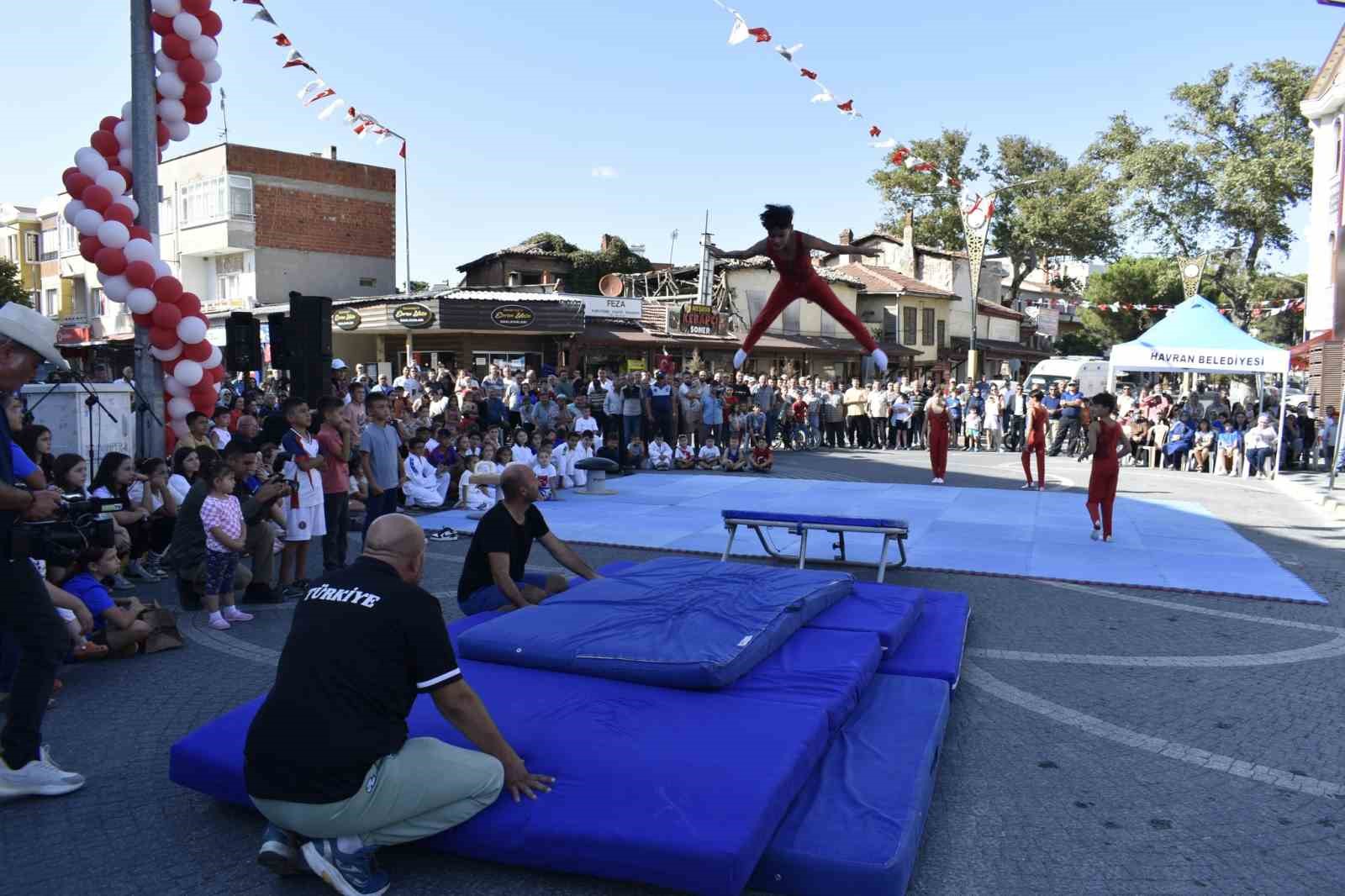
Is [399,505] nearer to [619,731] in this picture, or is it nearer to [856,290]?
[619,731]

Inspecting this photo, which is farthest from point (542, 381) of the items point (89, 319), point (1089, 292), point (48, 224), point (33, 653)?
point (1089, 292)

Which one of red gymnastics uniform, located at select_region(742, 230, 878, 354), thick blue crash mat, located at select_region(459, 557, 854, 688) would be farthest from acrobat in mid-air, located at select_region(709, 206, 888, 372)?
thick blue crash mat, located at select_region(459, 557, 854, 688)

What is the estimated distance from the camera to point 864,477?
669 inches

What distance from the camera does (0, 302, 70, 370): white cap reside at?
3619 millimetres

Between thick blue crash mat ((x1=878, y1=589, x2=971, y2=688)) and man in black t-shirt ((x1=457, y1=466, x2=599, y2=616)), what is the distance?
2190 mm

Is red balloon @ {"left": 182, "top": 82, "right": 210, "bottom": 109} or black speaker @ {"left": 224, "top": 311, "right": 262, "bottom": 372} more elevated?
red balloon @ {"left": 182, "top": 82, "right": 210, "bottom": 109}

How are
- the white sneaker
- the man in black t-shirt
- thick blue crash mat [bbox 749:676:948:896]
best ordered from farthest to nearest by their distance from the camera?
the man in black t-shirt < the white sneaker < thick blue crash mat [bbox 749:676:948:896]

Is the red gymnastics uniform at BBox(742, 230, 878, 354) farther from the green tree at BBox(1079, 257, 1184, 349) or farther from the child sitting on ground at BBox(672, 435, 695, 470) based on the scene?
the green tree at BBox(1079, 257, 1184, 349)

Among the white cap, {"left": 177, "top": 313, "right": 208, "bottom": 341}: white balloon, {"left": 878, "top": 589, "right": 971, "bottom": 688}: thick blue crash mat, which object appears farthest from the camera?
{"left": 177, "top": 313, "right": 208, "bottom": 341}: white balloon

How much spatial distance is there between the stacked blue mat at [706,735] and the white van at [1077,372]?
3108 centimetres

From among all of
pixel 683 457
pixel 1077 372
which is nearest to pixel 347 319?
pixel 683 457

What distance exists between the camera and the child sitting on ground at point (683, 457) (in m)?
18.3

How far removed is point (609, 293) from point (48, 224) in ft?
104

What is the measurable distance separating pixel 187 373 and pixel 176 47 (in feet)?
11.4
